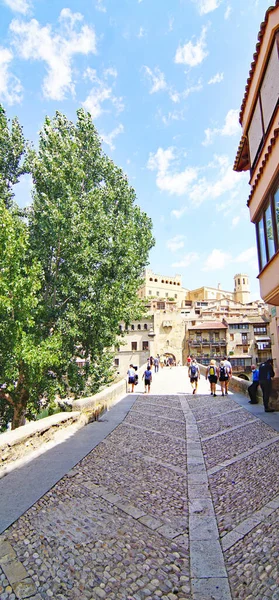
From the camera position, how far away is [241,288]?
331ft

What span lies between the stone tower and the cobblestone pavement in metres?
98.0

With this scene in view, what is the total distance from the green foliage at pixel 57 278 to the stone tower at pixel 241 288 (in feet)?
292

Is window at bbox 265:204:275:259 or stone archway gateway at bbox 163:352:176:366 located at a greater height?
window at bbox 265:204:275:259

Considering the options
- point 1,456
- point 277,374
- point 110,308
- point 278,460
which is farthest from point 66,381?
point 278,460

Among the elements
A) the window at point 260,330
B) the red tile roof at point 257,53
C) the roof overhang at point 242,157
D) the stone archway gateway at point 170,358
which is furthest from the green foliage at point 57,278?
the window at point 260,330

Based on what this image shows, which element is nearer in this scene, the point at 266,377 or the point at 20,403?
the point at 266,377

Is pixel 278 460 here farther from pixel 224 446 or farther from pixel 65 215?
pixel 65 215

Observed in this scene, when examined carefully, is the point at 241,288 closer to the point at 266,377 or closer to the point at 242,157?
the point at 242,157

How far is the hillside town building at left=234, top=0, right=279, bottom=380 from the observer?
698 cm

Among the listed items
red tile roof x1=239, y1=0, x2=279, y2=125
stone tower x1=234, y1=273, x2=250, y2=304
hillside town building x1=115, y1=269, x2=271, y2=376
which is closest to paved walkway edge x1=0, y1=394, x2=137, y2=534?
red tile roof x1=239, y1=0, x2=279, y2=125

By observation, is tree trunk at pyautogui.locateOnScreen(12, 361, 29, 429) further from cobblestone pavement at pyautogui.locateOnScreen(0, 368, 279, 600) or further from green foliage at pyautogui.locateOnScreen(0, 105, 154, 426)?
cobblestone pavement at pyautogui.locateOnScreen(0, 368, 279, 600)

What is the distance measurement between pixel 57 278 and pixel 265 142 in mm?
9143

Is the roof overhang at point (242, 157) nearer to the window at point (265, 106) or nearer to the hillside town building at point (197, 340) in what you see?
the window at point (265, 106)

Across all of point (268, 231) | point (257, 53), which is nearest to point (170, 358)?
point (268, 231)
